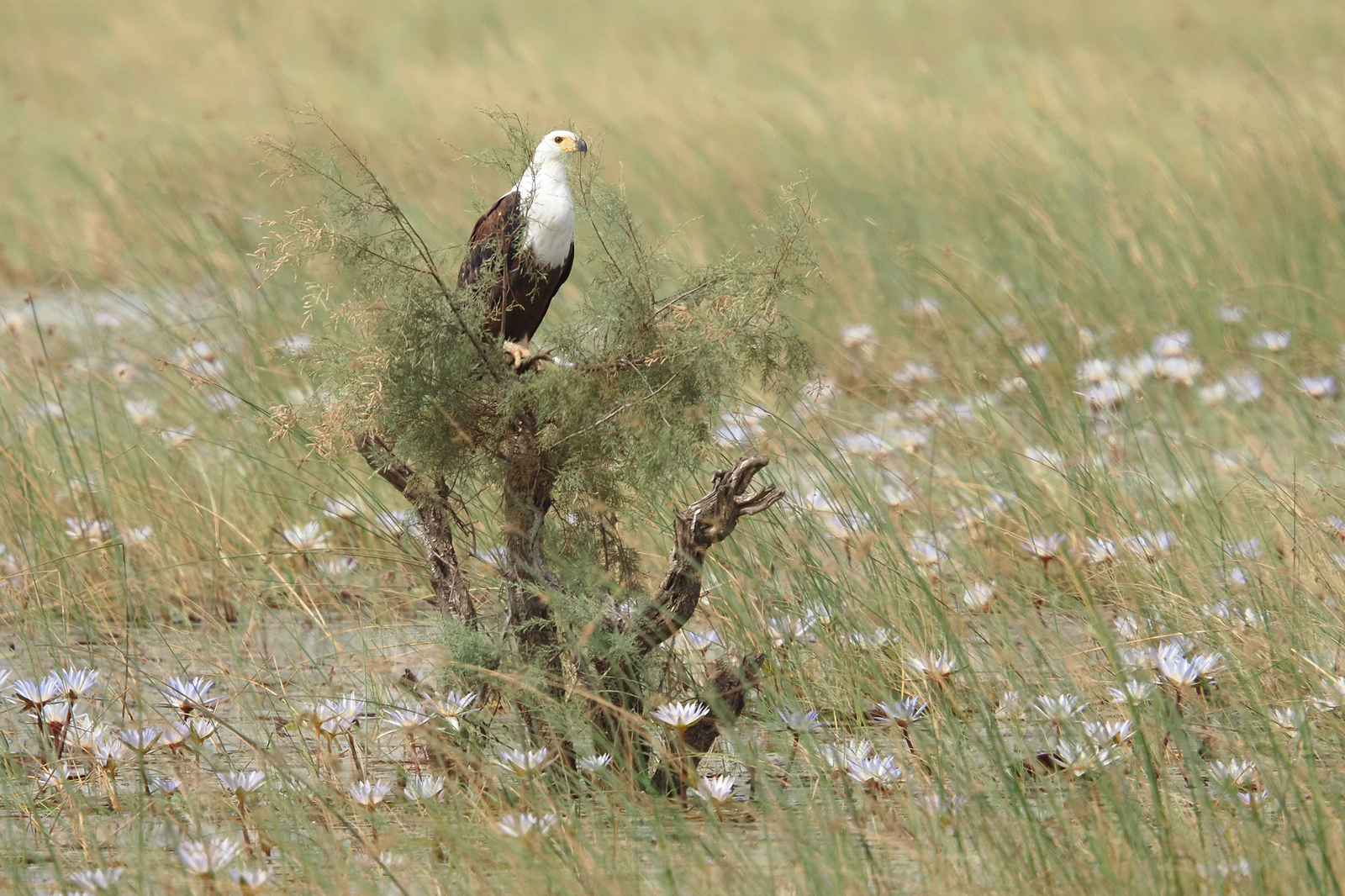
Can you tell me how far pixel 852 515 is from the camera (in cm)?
263

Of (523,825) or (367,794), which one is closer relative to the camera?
(523,825)

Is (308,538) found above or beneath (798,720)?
beneath

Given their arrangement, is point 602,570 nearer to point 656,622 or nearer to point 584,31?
point 656,622

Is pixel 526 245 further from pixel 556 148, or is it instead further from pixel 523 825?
pixel 523 825

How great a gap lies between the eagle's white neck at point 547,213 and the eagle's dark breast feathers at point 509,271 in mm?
12

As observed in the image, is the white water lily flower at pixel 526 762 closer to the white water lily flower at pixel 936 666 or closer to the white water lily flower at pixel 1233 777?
the white water lily flower at pixel 936 666

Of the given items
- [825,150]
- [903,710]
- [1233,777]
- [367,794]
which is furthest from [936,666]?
[825,150]

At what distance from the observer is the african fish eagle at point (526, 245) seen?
1862 millimetres

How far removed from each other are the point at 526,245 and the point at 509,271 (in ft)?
0.14

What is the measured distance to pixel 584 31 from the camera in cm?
1470

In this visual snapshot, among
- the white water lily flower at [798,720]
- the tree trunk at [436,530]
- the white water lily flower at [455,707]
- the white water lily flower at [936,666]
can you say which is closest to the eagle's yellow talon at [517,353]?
the tree trunk at [436,530]

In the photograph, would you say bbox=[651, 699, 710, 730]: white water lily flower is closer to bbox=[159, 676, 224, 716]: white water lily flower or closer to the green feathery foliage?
the green feathery foliage

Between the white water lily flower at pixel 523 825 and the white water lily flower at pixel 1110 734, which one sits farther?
the white water lily flower at pixel 1110 734

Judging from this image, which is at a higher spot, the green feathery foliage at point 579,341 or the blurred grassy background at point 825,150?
the green feathery foliage at point 579,341
